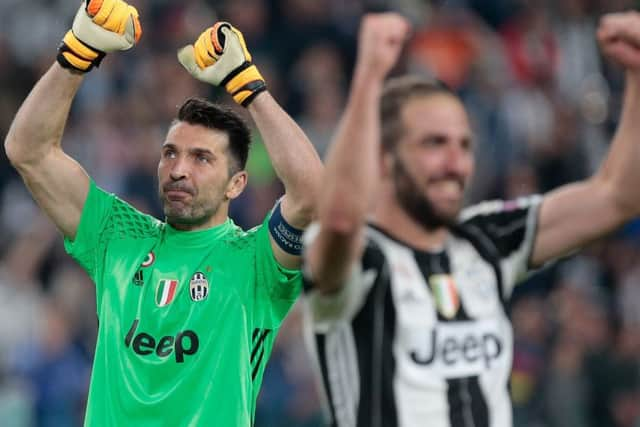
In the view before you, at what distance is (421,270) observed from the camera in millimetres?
4527

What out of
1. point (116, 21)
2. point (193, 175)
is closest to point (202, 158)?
point (193, 175)

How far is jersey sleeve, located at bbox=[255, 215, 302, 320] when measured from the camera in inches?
243

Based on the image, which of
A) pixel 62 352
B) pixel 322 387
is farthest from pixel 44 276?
pixel 322 387

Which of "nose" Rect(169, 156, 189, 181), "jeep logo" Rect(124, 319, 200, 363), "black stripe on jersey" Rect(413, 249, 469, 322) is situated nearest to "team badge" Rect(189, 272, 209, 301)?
"jeep logo" Rect(124, 319, 200, 363)

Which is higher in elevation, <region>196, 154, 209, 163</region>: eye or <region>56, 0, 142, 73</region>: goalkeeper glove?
<region>56, 0, 142, 73</region>: goalkeeper glove

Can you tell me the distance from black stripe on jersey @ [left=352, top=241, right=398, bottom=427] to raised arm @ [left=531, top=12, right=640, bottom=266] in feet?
1.83

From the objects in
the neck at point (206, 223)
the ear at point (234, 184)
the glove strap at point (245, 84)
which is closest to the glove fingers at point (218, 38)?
the glove strap at point (245, 84)

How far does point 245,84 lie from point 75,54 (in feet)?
2.46

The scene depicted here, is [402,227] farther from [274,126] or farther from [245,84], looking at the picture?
[245,84]

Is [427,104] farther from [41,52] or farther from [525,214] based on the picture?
[41,52]

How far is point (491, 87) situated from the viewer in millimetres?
13664

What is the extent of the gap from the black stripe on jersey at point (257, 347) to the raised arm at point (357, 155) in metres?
1.99

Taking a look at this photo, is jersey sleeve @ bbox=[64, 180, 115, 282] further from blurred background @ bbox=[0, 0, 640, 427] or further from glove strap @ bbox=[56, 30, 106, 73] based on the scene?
blurred background @ bbox=[0, 0, 640, 427]

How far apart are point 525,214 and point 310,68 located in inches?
348
